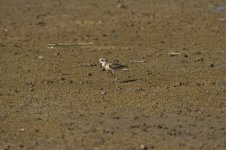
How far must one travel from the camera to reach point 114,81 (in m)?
11.8

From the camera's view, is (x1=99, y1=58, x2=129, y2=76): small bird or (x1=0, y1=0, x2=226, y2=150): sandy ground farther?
(x1=99, y1=58, x2=129, y2=76): small bird

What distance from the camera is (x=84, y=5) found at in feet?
69.7

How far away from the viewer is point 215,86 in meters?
11.2

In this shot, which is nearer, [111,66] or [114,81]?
[114,81]

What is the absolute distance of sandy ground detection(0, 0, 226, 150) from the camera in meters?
9.04

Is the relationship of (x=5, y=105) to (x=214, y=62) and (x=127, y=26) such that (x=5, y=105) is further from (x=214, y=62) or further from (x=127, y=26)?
(x=127, y=26)

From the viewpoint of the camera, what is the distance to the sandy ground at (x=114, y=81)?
356 inches

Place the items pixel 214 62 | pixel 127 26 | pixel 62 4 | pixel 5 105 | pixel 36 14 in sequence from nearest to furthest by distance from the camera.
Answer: pixel 5 105, pixel 214 62, pixel 127 26, pixel 36 14, pixel 62 4

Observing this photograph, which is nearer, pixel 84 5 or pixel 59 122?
pixel 59 122

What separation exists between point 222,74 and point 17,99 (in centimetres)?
310

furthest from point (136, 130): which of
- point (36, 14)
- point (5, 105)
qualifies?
point (36, 14)

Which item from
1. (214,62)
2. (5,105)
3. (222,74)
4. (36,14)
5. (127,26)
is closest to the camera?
(5,105)

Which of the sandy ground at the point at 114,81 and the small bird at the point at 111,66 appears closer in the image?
the sandy ground at the point at 114,81

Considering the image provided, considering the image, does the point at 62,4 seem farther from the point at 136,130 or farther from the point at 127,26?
the point at 136,130
